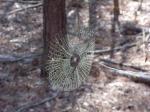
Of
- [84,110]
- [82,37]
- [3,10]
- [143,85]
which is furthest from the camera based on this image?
[3,10]

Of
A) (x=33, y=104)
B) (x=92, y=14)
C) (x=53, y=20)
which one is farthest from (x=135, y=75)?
(x=92, y=14)

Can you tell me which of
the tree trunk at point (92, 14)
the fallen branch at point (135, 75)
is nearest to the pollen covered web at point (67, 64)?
the fallen branch at point (135, 75)

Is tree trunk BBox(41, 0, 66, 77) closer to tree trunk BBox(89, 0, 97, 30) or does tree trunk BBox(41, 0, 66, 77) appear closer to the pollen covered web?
the pollen covered web

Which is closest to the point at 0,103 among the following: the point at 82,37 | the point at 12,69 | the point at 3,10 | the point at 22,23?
the point at 12,69

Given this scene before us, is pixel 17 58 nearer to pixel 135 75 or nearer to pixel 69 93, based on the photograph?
pixel 69 93

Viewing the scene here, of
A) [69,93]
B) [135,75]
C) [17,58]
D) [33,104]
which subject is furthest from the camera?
[17,58]

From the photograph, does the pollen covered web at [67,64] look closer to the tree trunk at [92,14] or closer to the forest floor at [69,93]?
the forest floor at [69,93]

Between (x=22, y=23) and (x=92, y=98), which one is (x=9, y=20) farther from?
(x=92, y=98)

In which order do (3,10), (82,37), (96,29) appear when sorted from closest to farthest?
1. (82,37)
2. (96,29)
3. (3,10)
